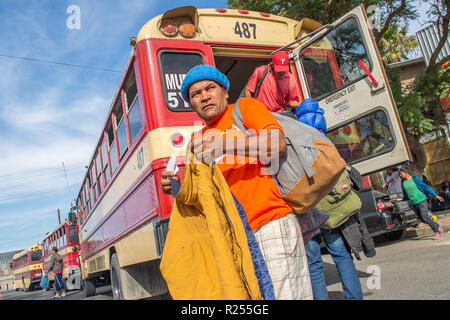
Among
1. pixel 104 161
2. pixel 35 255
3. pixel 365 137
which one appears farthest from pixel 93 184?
pixel 35 255

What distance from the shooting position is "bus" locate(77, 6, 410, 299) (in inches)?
155

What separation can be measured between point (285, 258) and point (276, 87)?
2.67m

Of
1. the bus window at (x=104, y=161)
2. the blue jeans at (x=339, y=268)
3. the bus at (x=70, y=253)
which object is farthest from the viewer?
the bus at (x=70, y=253)

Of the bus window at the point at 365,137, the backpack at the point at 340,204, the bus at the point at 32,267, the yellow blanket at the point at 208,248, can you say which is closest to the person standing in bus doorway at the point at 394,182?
the bus window at the point at 365,137

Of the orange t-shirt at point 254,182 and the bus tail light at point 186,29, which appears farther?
the bus tail light at point 186,29

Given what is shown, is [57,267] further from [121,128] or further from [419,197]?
[419,197]

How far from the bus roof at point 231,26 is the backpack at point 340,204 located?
2.21 m

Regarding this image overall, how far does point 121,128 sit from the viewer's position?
522 cm

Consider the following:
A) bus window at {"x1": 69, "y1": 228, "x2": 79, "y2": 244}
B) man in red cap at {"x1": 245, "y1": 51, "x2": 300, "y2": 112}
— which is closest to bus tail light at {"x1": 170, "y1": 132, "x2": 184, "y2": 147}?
man in red cap at {"x1": 245, "y1": 51, "x2": 300, "y2": 112}

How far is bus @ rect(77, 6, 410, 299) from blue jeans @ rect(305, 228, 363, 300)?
1216 millimetres

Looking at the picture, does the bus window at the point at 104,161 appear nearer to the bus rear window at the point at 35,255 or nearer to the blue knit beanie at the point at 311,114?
the blue knit beanie at the point at 311,114

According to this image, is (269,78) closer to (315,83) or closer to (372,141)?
(315,83)

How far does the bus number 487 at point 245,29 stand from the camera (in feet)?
15.0

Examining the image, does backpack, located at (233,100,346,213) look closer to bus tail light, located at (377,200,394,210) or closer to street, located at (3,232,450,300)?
street, located at (3,232,450,300)
